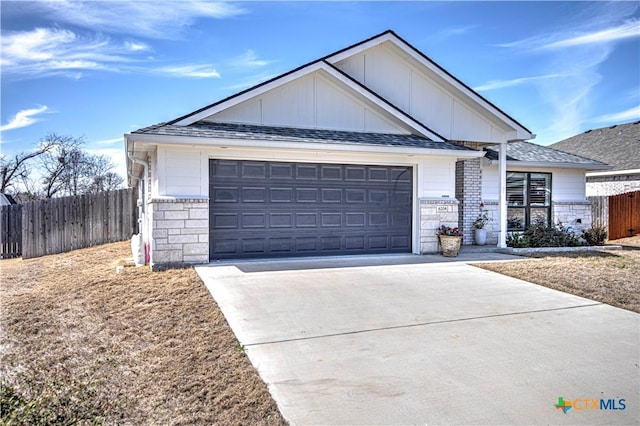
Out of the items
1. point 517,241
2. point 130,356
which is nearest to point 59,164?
point 130,356

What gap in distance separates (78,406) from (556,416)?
3.69m

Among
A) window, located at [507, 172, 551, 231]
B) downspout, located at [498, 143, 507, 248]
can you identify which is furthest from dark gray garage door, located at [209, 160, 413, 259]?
window, located at [507, 172, 551, 231]

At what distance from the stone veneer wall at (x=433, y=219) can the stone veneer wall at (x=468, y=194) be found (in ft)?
8.03

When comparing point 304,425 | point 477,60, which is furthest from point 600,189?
point 304,425

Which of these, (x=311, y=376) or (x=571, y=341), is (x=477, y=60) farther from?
(x=311, y=376)

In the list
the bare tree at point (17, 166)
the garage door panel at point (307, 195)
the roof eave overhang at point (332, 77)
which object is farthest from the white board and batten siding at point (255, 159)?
the bare tree at point (17, 166)

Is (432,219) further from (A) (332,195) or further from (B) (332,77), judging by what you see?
(B) (332,77)

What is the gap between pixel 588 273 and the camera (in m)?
8.53

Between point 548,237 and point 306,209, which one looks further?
→ point 548,237

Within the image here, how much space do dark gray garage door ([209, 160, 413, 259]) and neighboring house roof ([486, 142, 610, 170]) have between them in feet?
15.9

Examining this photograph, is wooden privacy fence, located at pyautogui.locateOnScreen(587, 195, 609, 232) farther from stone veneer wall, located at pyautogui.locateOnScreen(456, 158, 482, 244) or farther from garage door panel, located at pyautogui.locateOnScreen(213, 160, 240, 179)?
garage door panel, located at pyautogui.locateOnScreen(213, 160, 240, 179)

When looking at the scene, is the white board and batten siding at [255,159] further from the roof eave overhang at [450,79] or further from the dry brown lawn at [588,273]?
the dry brown lawn at [588,273]

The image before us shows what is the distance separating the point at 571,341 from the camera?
180 inches

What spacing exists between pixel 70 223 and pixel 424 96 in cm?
1255
